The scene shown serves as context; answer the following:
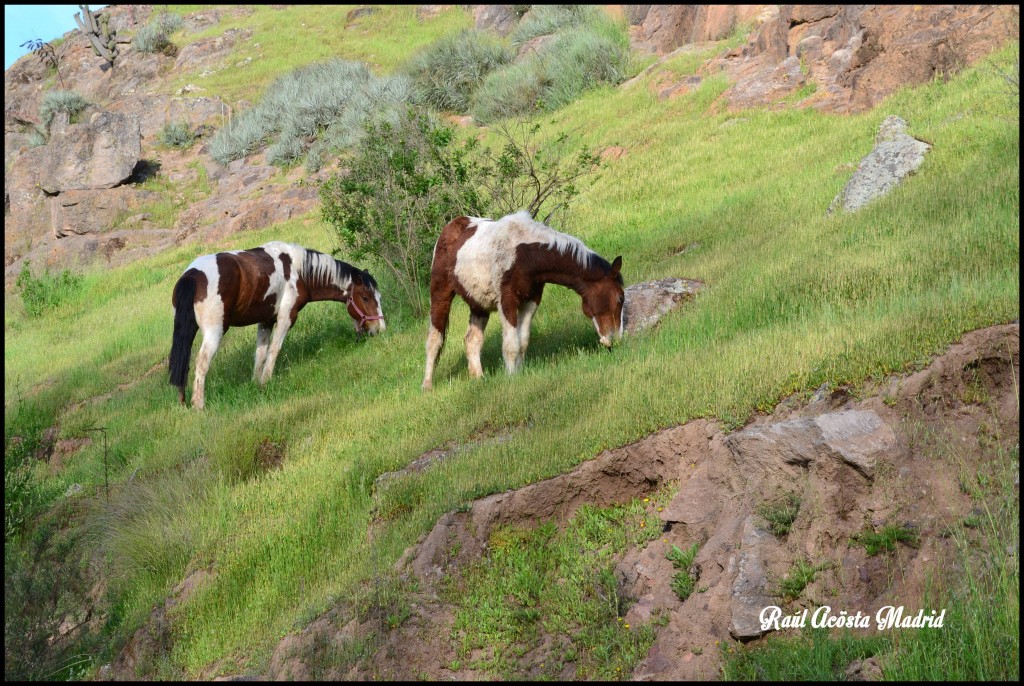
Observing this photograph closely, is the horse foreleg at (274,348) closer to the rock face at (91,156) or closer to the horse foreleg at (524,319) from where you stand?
the horse foreleg at (524,319)

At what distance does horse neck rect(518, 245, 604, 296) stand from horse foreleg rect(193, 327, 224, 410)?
203 inches

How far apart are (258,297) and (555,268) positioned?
5.16m

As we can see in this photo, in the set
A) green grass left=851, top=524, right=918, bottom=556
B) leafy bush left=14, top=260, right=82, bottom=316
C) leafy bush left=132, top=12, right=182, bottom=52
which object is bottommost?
leafy bush left=14, top=260, right=82, bottom=316

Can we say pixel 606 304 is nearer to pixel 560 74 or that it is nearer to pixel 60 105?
pixel 560 74

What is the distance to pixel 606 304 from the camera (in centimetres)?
1005

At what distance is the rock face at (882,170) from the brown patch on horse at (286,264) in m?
8.44

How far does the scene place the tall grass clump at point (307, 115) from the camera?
99.0 feet

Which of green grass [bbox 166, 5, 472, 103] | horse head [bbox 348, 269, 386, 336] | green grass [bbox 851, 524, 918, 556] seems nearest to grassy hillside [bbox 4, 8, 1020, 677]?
horse head [bbox 348, 269, 386, 336]

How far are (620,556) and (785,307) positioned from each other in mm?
4537

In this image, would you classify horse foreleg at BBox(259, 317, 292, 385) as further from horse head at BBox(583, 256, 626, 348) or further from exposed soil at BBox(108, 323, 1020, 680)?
exposed soil at BBox(108, 323, 1020, 680)

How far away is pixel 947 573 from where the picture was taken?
15.9ft

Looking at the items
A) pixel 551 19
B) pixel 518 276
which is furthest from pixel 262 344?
pixel 551 19

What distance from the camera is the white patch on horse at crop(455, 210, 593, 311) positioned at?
389 inches

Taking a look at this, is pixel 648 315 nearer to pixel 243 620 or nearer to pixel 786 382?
pixel 786 382
